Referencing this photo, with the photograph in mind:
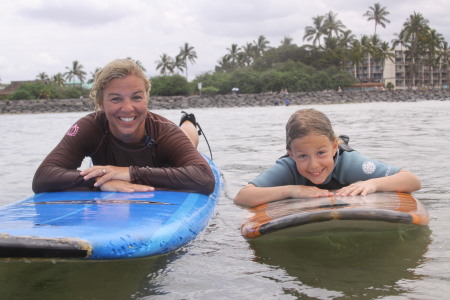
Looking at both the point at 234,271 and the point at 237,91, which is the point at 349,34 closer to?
the point at 237,91

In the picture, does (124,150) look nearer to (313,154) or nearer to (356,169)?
(313,154)

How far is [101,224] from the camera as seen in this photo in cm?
305

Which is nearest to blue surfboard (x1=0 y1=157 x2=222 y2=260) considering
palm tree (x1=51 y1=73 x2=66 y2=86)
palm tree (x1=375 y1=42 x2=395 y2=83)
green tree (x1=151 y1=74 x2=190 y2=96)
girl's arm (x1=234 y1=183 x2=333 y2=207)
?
girl's arm (x1=234 y1=183 x2=333 y2=207)

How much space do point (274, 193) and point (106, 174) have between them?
1248mm

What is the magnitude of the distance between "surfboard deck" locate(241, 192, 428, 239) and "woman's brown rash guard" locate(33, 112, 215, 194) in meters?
0.69

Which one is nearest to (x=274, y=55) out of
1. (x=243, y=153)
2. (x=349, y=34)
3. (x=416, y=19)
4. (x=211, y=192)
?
(x=349, y=34)

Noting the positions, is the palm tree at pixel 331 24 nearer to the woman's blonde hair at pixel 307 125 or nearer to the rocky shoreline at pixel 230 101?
the rocky shoreline at pixel 230 101

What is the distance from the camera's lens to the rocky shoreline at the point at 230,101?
198 feet

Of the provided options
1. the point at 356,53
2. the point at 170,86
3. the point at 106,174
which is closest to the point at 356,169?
A: the point at 106,174

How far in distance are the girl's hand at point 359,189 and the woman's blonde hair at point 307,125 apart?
341 mm

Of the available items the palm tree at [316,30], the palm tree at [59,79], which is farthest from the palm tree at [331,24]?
the palm tree at [59,79]

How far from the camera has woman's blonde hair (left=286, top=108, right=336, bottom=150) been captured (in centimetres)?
359

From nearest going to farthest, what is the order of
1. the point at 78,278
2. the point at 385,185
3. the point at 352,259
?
the point at 78,278, the point at 352,259, the point at 385,185

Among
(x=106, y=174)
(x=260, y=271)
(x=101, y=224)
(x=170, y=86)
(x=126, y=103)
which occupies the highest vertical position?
(x=170, y=86)
